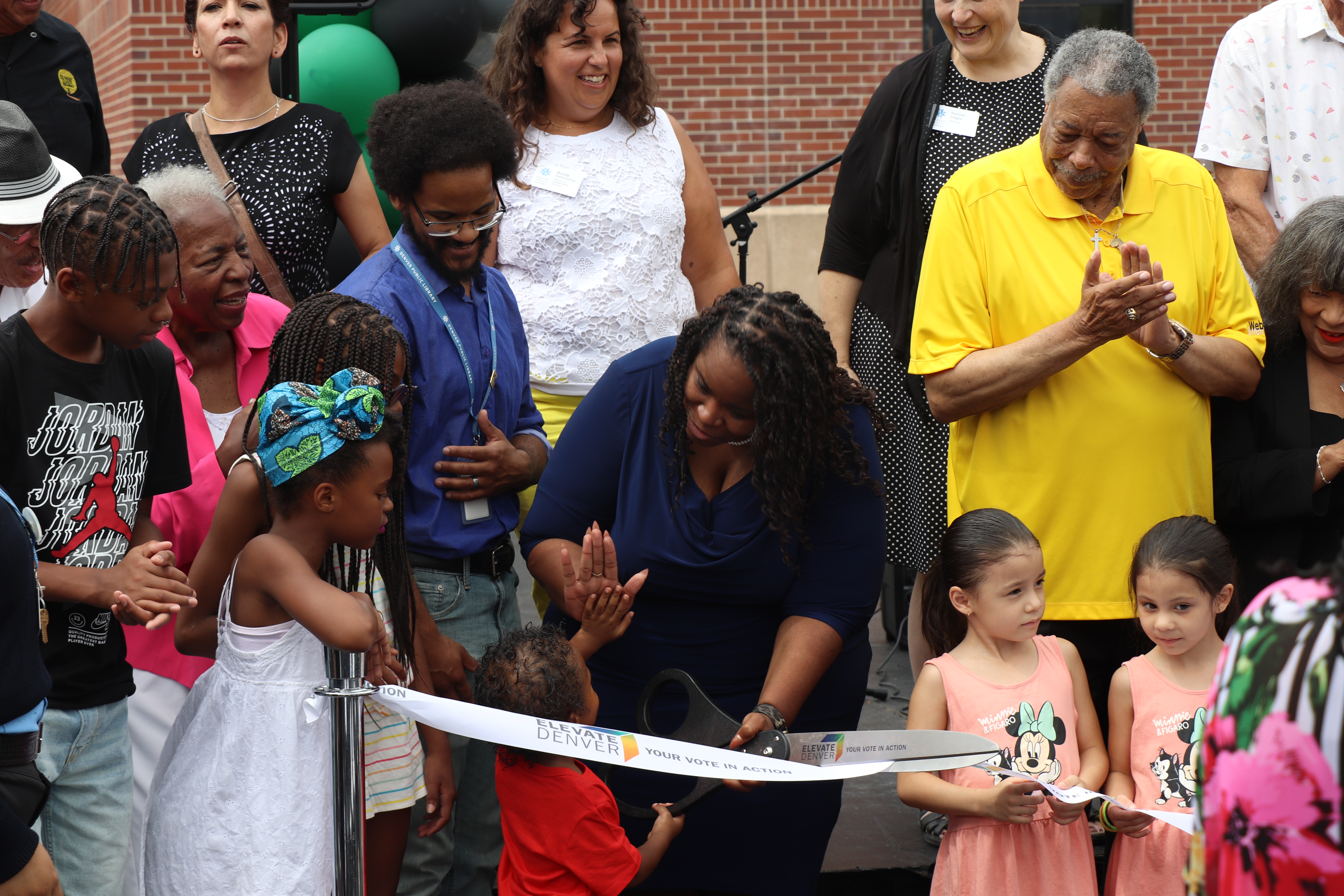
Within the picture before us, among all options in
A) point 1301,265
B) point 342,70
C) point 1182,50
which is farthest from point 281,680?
point 1182,50

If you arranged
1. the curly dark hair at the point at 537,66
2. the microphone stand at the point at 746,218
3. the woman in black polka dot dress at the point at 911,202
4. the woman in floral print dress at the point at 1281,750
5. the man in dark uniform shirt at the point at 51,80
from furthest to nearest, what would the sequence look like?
the microphone stand at the point at 746,218
the man in dark uniform shirt at the point at 51,80
the woman in black polka dot dress at the point at 911,202
the curly dark hair at the point at 537,66
the woman in floral print dress at the point at 1281,750

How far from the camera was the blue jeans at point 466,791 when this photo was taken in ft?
9.98

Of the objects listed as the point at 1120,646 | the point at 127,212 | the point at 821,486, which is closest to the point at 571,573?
the point at 821,486

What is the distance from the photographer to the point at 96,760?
268 cm

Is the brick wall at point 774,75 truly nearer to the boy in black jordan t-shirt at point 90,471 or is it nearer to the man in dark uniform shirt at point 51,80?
the man in dark uniform shirt at point 51,80

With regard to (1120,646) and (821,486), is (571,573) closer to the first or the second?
(821,486)

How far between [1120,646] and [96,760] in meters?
2.40

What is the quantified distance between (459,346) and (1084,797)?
1.71 meters

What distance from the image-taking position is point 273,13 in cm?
394

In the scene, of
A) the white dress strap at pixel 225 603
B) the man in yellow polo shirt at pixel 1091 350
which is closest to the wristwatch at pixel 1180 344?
the man in yellow polo shirt at pixel 1091 350

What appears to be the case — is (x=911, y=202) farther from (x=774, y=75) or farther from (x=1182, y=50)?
(x=1182, y=50)

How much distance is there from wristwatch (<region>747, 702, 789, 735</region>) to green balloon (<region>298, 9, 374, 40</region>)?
3327mm

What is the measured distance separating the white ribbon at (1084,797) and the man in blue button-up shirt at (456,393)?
3.91 feet

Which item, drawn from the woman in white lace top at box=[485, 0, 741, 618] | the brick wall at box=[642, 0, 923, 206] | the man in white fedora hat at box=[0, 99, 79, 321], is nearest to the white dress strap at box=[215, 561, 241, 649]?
the man in white fedora hat at box=[0, 99, 79, 321]
